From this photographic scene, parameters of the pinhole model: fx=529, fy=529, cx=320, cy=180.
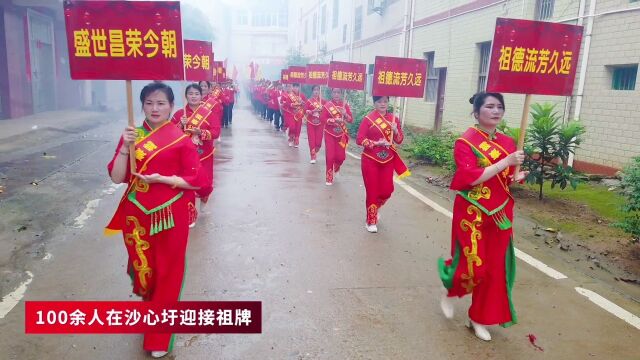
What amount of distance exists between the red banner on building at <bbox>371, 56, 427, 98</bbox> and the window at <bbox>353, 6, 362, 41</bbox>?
1886 cm

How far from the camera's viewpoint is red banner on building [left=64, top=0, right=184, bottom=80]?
3316 millimetres

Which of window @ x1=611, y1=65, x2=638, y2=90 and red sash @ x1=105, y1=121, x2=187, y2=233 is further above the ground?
window @ x1=611, y1=65, x2=638, y2=90

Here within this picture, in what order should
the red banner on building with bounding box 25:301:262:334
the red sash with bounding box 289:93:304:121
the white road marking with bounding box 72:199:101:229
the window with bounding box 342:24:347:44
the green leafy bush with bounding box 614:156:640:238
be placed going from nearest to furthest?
the red banner on building with bounding box 25:301:262:334
the green leafy bush with bounding box 614:156:640:238
the white road marking with bounding box 72:199:101:229
the red sash with bounding box 289:93:304:121
the window with bounding box 342:24:347:44

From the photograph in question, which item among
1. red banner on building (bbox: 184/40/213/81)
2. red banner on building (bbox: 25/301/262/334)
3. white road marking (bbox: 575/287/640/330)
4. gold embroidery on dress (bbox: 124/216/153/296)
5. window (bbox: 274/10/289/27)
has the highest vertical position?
window (bbox: 274/10/289/27)

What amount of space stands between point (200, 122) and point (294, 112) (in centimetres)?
823

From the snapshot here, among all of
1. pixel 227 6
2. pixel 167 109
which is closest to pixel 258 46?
pixel 227 6

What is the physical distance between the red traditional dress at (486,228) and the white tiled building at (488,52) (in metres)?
6.12

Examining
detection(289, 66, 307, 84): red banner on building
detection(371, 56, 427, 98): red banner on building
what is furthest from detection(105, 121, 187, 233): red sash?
detection(289, 66, 307, 84): red banner on building

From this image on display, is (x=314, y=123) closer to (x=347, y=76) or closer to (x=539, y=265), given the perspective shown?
(x=347, y=76)

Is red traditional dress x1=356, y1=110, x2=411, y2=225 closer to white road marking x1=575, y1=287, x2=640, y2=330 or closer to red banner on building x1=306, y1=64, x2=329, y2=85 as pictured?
white road marking x1=575, y1=287, x2=640, y2=330

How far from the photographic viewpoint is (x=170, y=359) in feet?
10.5

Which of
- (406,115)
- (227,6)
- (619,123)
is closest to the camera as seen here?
(619,123)

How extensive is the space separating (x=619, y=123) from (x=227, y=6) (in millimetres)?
62943

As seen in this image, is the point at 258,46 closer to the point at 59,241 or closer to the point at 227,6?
the point at 227,6
